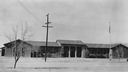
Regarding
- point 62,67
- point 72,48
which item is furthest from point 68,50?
point 62,67

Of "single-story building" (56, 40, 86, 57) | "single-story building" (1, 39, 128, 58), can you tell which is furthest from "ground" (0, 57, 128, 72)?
"single-story building" (56, 40, 86, 57)

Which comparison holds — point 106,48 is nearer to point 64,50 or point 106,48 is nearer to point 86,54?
point 86,54


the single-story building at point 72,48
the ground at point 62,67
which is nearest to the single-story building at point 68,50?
the single-story building at point 72,48

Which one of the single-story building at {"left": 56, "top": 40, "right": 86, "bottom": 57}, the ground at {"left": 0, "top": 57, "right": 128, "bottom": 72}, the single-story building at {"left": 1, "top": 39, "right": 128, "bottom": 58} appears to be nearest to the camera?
the ground at {"left": 0, "top": 57, "right": 128, "bottom": 72}

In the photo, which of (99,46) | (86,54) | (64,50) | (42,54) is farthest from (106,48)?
(42,54)

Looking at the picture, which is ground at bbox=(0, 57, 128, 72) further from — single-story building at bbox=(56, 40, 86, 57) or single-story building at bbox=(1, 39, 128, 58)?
single-story building at bbox=(56, 40, 86, 57)

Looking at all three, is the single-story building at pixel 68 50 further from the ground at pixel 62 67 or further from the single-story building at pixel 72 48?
the ground at pixel 62 67

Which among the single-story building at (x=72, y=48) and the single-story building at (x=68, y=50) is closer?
the single-story building at (x=68, y=50)

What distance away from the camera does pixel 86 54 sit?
65750mm

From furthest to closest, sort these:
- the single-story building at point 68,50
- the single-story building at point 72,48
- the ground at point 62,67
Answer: the single-story building at point 72,48, the single-story building at point 68,50, the ground at point 62,67

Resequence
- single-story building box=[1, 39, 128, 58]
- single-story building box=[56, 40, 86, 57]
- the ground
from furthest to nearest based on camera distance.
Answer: single-story building box=[56, 40, 86, 57], single-story building box=[1, 39, 128, 58], the ground

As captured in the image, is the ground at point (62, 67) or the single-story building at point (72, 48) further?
the single-story building at point (72, 48)

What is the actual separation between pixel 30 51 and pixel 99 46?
20045 millimetres

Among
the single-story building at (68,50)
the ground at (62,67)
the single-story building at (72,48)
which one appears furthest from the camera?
the single-story building at (72,48)
